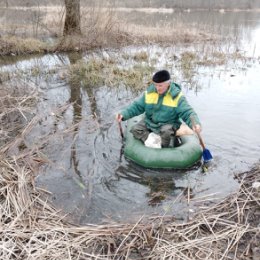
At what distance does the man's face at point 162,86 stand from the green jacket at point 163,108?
0.08m

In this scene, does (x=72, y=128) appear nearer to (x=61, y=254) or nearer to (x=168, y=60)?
(x=61, y=254)

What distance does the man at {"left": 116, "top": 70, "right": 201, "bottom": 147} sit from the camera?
5.35m

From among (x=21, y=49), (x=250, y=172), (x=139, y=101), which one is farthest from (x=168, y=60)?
(x=250, y=172)

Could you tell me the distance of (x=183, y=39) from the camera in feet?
52.6

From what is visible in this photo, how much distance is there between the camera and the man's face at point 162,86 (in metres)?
5.27

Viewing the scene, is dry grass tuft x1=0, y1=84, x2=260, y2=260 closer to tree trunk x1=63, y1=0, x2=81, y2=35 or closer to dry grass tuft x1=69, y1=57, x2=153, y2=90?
dry grass tuft x1=69, y1=57, x2=153, y2=90

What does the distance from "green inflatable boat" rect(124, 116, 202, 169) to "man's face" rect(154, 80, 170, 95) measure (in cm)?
86

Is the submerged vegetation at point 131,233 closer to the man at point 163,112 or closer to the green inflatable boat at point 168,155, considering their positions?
the green inflatable boat at point 168,155

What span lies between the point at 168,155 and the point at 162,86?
39.6 inches

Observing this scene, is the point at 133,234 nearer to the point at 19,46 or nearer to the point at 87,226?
the point at 87,226

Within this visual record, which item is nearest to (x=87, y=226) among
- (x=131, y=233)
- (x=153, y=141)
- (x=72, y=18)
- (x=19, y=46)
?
(x=131, y=233)

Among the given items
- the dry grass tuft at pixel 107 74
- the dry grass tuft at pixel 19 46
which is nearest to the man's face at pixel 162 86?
the dry grass tuft at pixel 107 74

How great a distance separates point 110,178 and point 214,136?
2.40m

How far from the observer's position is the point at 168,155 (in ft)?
17.8
